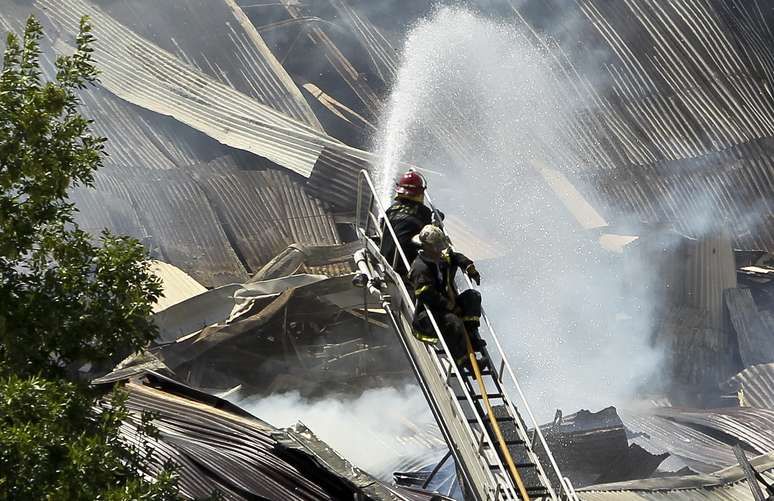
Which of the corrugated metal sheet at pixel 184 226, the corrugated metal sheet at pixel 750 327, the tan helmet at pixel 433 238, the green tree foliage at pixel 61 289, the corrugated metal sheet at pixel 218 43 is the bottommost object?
the green tree foliage at pixel 61 289

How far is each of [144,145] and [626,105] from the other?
33.0ft

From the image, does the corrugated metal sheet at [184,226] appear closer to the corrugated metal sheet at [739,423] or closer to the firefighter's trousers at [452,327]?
the corrugated metal sheet at [739,423]

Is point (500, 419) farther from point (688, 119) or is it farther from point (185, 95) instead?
point (688, 119)

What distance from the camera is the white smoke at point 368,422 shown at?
48.4 feet

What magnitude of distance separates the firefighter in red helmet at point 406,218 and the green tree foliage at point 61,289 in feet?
13.9

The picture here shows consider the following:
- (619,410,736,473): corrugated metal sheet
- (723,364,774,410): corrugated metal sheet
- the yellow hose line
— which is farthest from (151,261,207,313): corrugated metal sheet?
(723,364,774,410): corrugated metal sheet

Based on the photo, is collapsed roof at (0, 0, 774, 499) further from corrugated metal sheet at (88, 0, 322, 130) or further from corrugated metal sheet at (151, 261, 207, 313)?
corrugated metal sheet at (151, 261, 207, 313)

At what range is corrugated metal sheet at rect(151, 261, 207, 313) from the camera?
1700 cm

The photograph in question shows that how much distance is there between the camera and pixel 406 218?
10578 millimetres

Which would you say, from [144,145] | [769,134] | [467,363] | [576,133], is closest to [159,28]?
[144,145]

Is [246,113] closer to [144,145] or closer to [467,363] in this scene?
[144,145]

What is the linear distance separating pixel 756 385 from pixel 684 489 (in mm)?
7174

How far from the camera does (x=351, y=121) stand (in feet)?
77.8

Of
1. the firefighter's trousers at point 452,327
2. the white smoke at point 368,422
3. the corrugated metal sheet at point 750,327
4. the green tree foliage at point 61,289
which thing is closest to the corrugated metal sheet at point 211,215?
the white smoke at point 368,422
